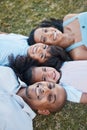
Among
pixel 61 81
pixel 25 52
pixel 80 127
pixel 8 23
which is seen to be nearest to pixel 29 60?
pixel 25 52

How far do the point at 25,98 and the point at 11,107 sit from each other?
0.87ft

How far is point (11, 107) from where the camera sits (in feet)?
8.14

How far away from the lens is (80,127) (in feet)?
9.70

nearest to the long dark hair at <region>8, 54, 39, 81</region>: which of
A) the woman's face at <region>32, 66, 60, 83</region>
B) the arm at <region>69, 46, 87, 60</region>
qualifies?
the woman's face at <region>32, 66, 60, 83</region>

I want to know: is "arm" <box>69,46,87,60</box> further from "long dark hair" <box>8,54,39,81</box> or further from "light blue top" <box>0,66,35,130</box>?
"light blue top" <box>0,66,35,130</box>

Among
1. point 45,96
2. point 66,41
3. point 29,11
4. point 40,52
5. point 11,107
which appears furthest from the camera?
point 29,11

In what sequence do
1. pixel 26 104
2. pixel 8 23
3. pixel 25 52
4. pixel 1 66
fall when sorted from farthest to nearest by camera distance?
pixel 8 23, pixel 25 52, pixel 1 66, pixel 26 104

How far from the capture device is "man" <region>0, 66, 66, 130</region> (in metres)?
2.49

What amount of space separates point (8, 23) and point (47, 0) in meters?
0.57

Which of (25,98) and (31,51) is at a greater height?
(31,51)

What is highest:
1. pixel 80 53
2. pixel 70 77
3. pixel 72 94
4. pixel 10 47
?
pixel 10 47

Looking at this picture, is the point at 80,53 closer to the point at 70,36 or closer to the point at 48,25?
the point at 70,36

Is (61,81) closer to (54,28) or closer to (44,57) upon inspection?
(44,57)

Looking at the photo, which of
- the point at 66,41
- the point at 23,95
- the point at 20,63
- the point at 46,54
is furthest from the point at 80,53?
the point at 23,95
